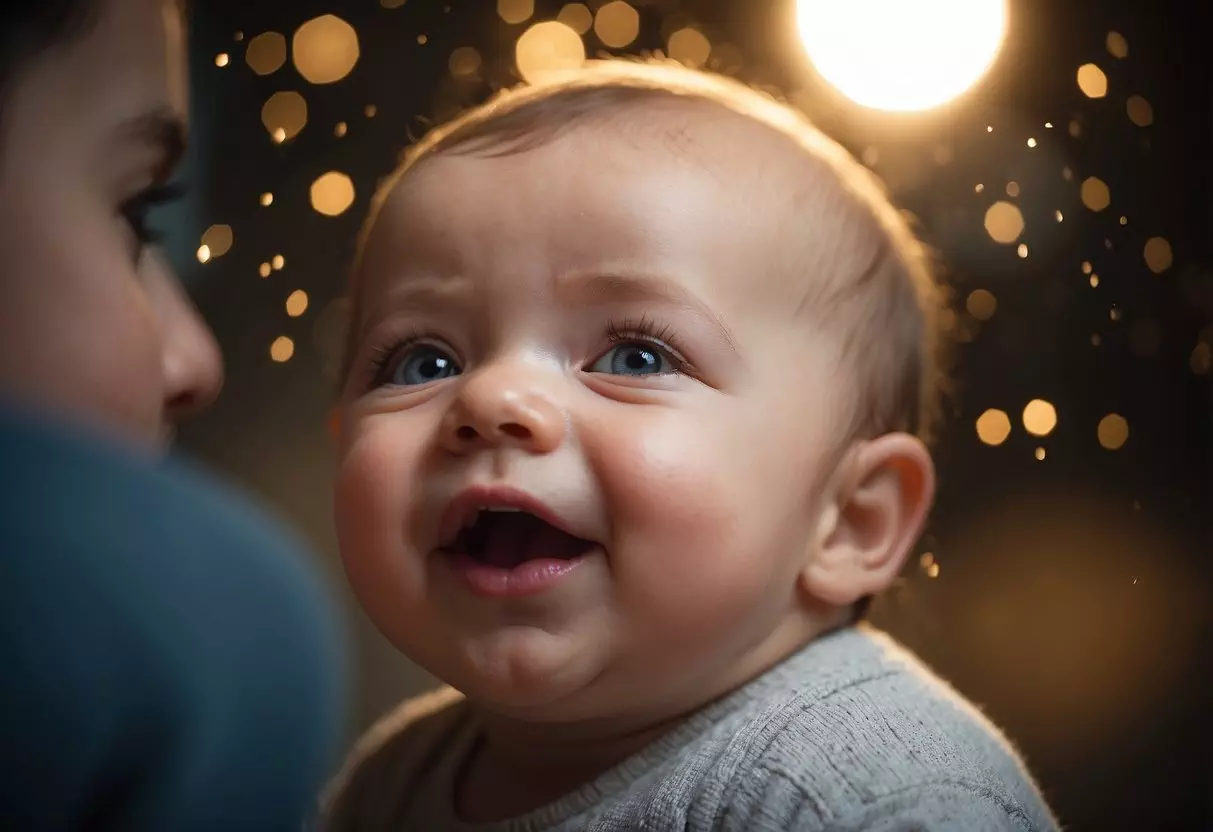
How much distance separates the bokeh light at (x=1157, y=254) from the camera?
2.18 ft

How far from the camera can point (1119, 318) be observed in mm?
699

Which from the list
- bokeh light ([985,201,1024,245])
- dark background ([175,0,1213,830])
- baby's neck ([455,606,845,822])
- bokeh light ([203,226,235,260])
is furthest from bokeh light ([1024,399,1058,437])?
bokeh light ([203,226,235,260])

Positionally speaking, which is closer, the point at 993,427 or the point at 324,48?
the point at 324,48

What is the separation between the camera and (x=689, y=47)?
769mm

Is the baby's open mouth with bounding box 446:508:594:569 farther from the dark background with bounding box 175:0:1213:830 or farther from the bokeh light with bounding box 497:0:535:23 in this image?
the bokeh light with bounding box 497:0:535:23

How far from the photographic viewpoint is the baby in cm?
53

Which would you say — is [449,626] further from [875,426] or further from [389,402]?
[875,426]

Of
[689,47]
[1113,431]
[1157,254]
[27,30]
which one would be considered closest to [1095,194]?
[1157,254]

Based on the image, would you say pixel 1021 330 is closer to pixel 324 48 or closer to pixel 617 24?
pixel 617 24

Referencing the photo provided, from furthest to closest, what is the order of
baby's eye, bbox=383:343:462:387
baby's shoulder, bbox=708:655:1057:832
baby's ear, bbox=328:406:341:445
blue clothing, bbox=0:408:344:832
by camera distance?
1. baby's ear, bbox=328:406:341:445
2. baby's eye, bbox=383:343:462:387
3. baby's shoulder, bbox=708:655:1057:832
4. blue clothing, bbox=0:408:344:832

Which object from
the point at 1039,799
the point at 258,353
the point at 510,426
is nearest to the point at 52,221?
the point at 510,426

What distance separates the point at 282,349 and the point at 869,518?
0.39 metres

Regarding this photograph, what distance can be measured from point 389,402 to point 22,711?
0.40 metres

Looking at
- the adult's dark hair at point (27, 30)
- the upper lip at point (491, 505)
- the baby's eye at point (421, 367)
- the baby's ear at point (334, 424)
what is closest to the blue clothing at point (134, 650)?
the adult's dark hair at point (27, 30)
